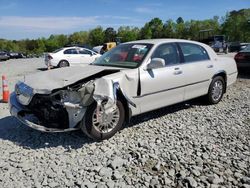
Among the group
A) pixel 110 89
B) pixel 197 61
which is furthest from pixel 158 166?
pixel 197 61

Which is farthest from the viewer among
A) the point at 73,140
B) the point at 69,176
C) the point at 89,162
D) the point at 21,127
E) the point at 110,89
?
the point at 21,127

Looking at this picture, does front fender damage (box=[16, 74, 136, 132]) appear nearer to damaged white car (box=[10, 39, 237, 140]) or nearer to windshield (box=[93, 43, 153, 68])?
damaged white car (box=[10, 39, 237, 140])

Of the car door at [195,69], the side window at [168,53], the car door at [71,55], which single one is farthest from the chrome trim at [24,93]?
the car door at [71,55]

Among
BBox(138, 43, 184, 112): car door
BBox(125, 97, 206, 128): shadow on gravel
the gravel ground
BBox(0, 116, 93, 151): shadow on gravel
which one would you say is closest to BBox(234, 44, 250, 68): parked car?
BBox(125, 97, 206, 128): shadow on gravel

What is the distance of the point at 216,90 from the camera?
6863mm

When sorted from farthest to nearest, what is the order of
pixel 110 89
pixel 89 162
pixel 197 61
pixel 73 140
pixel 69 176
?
pixel 197 61
pixel 73 140
pixel 110 89
pixel 89 162
pixel 69 176

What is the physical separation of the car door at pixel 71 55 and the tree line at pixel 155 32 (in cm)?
4777

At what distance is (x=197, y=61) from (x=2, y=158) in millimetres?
4288

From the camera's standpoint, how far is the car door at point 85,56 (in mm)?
17641

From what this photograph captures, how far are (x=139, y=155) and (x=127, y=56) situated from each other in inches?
87.8

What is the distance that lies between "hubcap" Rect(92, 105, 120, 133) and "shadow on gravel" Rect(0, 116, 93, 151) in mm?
299

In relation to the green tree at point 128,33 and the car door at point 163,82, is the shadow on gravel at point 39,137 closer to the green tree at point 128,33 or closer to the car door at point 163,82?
the car door at point 163,82

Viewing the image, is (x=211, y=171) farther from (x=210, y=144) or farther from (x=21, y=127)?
(x=21, y=127)

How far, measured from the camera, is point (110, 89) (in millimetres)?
4398
